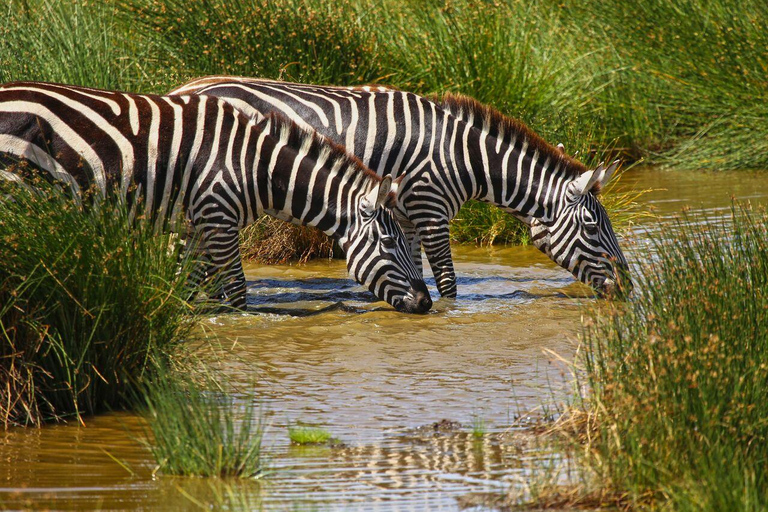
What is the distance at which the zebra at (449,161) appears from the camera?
8.42 metres

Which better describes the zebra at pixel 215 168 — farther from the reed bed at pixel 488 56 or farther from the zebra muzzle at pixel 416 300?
the reed bed at pixel 488 56

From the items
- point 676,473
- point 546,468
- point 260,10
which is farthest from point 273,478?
point 260,10

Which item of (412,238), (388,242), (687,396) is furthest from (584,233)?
(687,396)

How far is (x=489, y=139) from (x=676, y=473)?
4.91 meters

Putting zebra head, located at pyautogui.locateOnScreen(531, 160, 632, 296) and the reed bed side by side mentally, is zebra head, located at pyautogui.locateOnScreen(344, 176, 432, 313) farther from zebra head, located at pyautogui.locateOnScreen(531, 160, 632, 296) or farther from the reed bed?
the reed bed

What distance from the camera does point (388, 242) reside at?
777cm

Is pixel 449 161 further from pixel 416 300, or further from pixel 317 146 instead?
pixel 416 300

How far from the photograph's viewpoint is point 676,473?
159 inches

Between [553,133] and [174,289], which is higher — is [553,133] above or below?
above

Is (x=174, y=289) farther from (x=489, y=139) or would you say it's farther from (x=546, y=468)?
Answer: (x=489, y=139)

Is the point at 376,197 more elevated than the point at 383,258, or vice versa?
the point at 376,197

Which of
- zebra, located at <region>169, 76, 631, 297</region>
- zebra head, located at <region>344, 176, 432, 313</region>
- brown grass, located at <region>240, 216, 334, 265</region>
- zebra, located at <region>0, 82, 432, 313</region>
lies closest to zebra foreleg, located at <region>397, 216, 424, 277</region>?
zebra, located at <region>169, 76, 631, 297</region>

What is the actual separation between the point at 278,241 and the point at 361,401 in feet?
14.2

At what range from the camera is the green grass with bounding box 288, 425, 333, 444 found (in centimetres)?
487
